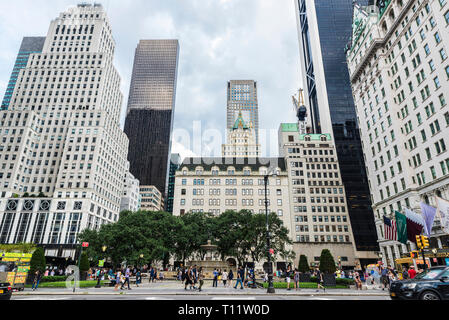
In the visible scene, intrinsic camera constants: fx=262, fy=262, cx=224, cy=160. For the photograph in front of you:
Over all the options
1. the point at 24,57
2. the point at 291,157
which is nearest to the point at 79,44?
the point at 24,57

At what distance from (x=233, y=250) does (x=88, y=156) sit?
62.1 m

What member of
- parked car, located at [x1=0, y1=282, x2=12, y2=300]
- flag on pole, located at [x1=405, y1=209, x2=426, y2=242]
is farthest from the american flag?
parked car, located at [x1=0, y1=282, x2=12, y2=300]

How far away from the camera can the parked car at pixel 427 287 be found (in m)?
11.0

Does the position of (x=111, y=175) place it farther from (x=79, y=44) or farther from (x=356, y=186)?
(x=356, y=186)

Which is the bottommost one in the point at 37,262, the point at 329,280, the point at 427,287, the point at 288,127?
the point at 329,280

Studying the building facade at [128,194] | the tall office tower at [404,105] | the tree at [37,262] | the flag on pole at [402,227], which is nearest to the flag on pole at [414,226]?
the flag on pole at [402,227]

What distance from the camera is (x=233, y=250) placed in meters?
54.1

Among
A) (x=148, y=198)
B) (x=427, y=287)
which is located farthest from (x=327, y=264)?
(x=148, y=198)

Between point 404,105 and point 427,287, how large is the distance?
4844 centimetres

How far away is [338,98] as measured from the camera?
108m

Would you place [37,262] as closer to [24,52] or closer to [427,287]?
[427,287]

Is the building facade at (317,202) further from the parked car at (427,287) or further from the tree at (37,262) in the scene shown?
the parked car at (427,287)

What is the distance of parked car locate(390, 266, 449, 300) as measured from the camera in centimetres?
1099

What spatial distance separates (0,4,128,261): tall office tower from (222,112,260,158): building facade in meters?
63.5
